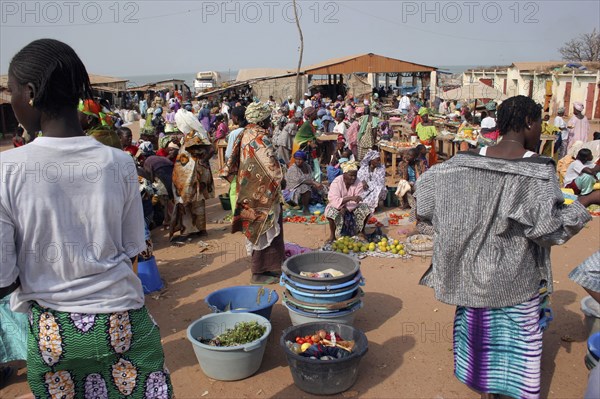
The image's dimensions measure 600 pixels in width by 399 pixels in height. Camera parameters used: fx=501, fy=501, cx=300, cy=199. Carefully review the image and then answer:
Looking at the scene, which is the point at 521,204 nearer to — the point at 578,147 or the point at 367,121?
the point at 578,147

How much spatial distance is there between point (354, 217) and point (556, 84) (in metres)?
22.1

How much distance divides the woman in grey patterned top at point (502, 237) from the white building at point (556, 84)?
22400mm

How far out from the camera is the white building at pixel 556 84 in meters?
22.4

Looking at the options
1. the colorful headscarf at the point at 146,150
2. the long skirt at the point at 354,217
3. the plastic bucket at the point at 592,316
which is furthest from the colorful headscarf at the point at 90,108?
the plastic bucket at the point at 592,316

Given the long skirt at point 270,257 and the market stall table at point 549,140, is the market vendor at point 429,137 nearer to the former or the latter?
the market stall table at point 549,140

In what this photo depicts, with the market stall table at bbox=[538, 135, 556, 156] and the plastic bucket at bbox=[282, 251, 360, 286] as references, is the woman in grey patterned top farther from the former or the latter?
the market stall table at bbox=[538, 135, 556, 156]

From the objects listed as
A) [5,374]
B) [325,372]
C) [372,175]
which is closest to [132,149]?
[372,175]

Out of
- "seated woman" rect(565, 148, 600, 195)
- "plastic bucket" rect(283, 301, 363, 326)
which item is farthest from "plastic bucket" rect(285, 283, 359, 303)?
"seated woman" rect(565, 148, 600, 195)

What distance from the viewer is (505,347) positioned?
119 inches

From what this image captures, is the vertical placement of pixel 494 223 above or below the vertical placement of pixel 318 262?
above

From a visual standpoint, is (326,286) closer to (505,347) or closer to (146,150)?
(505,347)

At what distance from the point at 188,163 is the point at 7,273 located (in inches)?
203

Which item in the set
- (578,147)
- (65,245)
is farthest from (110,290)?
(578,147)

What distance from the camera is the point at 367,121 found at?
11.2 meters
